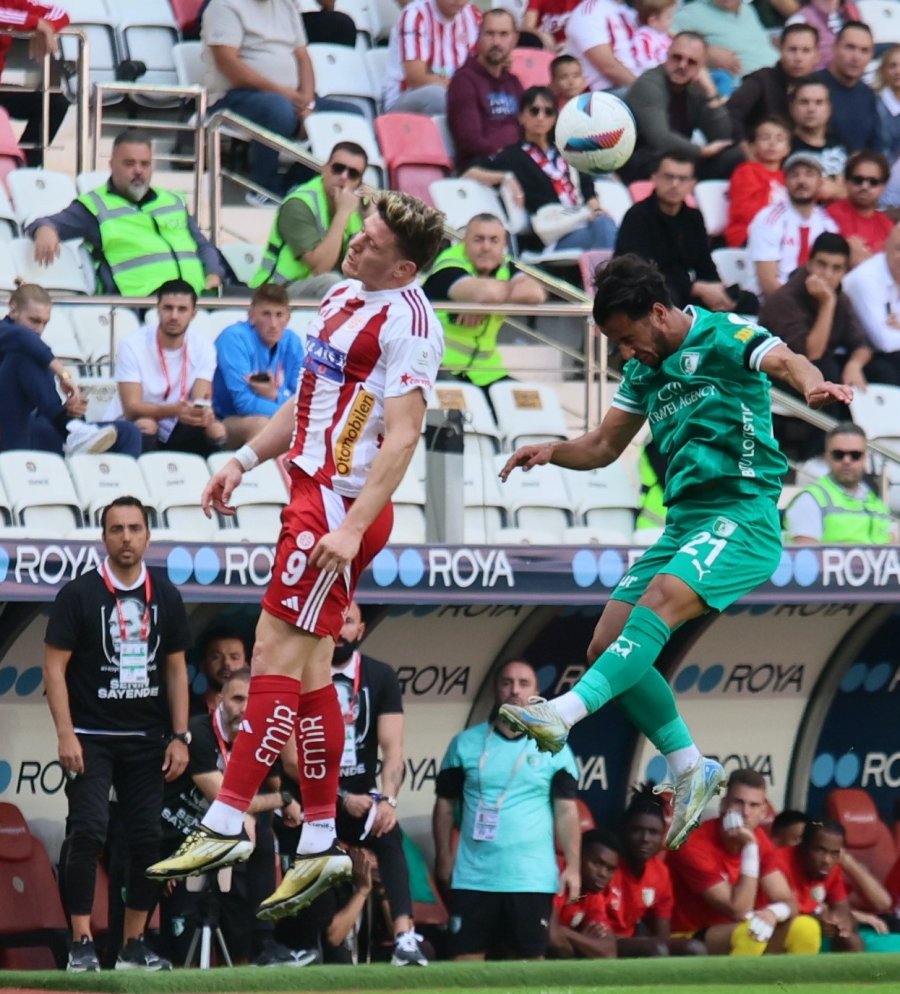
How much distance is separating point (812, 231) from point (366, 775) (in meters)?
4.78

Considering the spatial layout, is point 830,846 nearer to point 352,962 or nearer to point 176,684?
point 352,962

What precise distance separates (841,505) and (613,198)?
3.08 m

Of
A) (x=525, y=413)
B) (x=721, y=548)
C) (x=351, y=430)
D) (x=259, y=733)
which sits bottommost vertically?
(x=259, y=733)

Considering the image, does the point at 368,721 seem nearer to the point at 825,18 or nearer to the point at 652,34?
the point at 652,34

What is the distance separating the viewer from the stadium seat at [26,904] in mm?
10211

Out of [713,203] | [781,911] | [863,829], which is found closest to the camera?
[781,911]

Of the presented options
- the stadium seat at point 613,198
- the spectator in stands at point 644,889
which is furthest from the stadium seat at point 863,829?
the stadium seat at point 613,198

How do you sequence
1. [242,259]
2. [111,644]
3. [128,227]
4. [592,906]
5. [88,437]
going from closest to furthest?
[111,644]
[88,437]
[592,906]
[128,227]
[242,259]

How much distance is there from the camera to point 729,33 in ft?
51.6

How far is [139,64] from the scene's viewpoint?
13672 mm

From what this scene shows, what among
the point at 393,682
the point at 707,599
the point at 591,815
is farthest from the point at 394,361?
the point at 591,815

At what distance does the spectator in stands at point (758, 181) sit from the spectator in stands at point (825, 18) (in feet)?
8.12

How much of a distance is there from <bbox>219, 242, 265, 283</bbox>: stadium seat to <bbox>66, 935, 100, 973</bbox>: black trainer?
179 inches

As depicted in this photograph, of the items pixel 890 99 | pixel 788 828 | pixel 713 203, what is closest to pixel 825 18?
pixel 890 99
